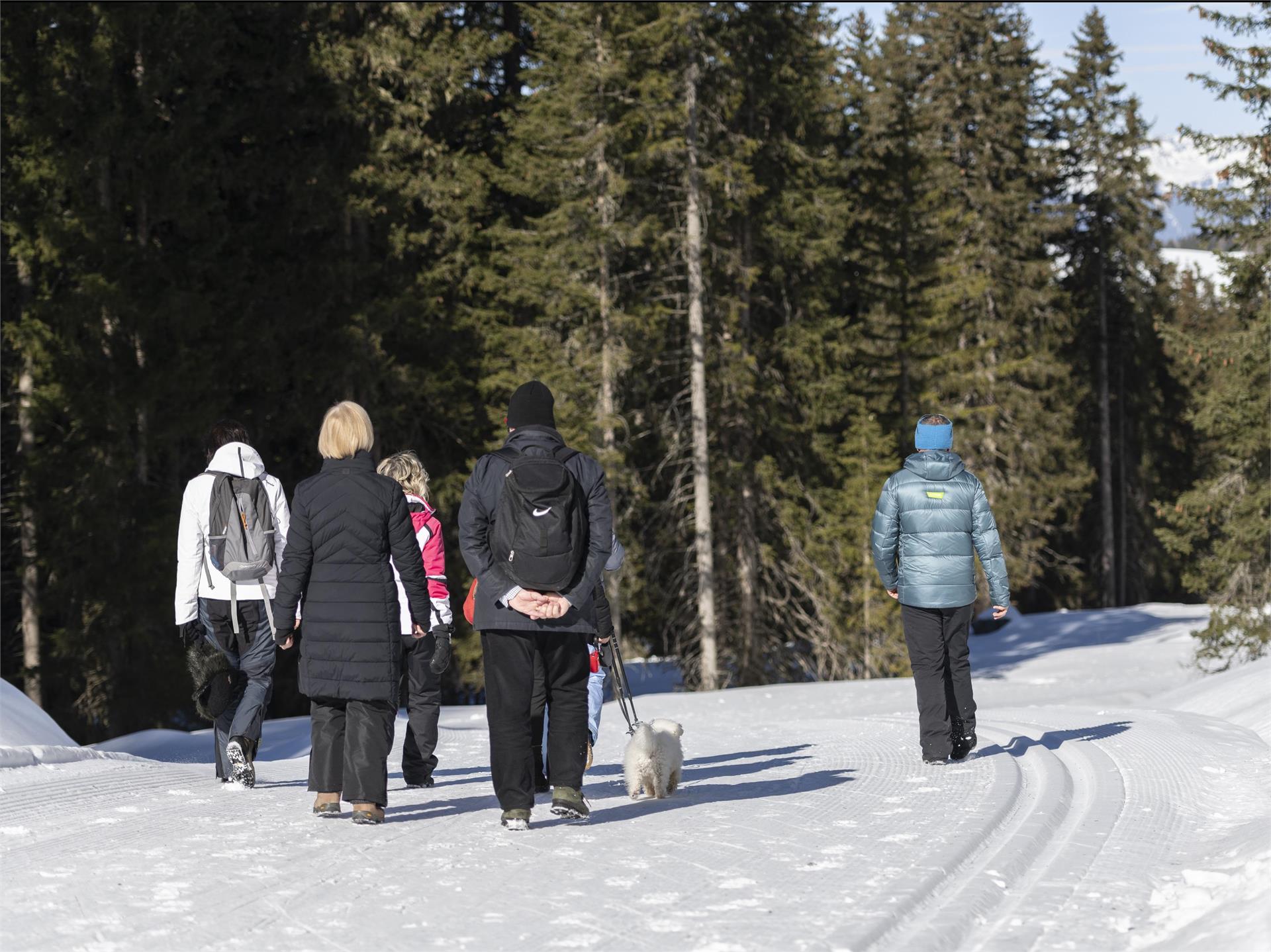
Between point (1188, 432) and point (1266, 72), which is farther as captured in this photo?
point (1188, 432)

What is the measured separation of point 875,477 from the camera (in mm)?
27141

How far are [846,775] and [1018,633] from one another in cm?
2785

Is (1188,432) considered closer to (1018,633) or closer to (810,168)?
(1018,633)

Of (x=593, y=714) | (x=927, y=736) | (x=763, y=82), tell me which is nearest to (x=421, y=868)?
(x=593, y=714)

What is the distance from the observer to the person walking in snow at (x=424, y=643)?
7.71m

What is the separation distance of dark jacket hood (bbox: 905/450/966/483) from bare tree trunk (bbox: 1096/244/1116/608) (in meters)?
37.8

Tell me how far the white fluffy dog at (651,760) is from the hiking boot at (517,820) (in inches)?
47.0

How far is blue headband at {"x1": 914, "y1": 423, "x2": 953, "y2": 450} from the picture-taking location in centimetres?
848

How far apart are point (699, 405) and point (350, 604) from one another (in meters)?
17.6

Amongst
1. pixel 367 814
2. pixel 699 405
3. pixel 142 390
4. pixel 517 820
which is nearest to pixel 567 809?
pixel 517 820

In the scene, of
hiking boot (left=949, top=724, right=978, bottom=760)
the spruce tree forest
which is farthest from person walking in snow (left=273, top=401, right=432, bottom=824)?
the spruce tree forest

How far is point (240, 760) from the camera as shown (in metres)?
7.92

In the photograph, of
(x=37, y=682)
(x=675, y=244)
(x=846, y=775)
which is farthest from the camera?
(x=675, y=244)

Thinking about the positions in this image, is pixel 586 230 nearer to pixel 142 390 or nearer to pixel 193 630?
pixel 142 390
